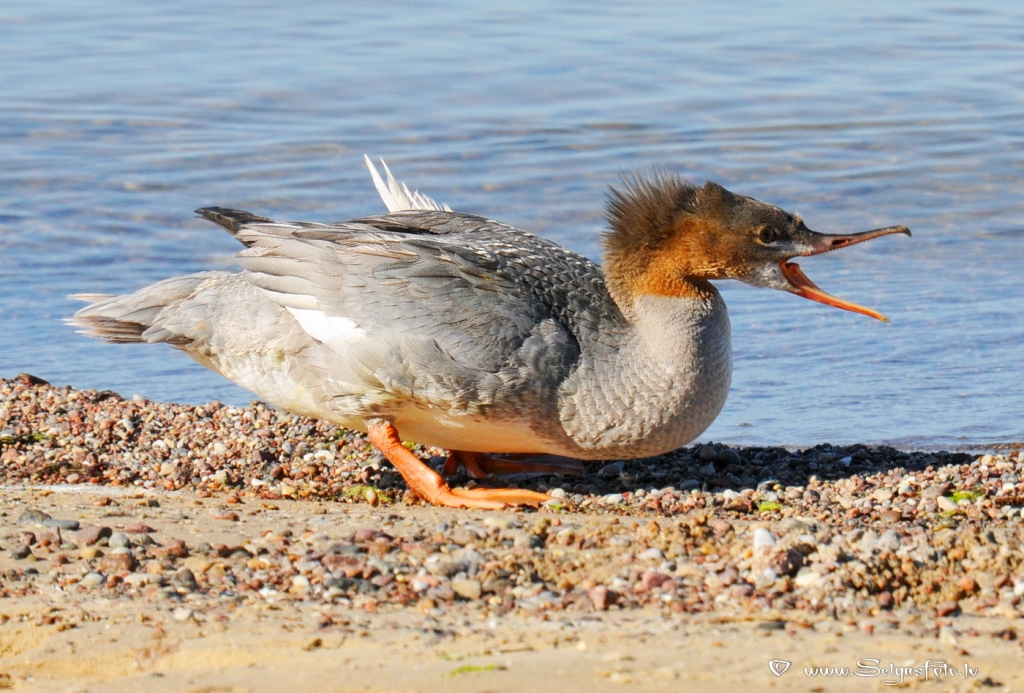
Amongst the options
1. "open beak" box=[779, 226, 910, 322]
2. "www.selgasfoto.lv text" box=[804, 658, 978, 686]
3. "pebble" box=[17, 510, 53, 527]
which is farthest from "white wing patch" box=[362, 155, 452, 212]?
"www.selgasfoto.lv text" box=[804, 658, 978, 686]

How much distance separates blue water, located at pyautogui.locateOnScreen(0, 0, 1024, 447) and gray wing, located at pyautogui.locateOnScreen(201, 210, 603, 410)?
167 centimetres

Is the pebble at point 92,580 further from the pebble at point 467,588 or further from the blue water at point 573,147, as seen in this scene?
the blue water at point 573,147

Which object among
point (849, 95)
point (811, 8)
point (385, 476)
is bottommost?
point (385, 476)

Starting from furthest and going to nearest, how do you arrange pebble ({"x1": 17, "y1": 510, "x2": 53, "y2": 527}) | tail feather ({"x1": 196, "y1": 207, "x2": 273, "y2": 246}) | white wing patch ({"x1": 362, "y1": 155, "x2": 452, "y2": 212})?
white wing patch ({"x1": 362, "y1": 155, "x2": 452, "y2": 212}) → tail feather ({"x1": 196, "y1": 207, "x2": 273, "y2": 246}) → pebble ({"x1": 17, "y1": 510, "x2": 53, "y2": 527})

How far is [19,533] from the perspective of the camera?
13.8 ft

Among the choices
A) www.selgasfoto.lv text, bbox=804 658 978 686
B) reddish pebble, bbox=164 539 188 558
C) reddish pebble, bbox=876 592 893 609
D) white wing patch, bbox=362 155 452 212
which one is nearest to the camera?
www.selgasfoto.lv text, bbox=804 658 978 686

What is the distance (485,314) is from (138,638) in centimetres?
207

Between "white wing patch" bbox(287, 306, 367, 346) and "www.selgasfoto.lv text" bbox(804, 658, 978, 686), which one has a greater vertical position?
"white wing patch" bbox(287, 306, 367, 346)

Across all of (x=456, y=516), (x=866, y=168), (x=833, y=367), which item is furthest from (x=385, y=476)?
(x=866, y=168)

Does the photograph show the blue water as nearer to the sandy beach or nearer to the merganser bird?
the merganser bird

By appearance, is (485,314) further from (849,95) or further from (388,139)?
(849,95)

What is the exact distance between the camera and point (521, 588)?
3787 mm

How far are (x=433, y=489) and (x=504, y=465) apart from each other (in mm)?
683

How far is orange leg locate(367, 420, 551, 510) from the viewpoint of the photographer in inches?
202
